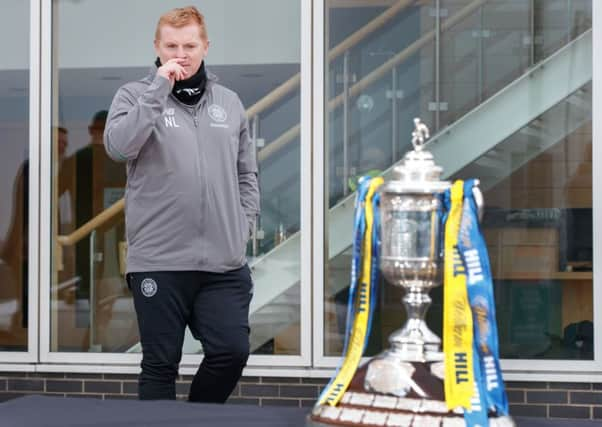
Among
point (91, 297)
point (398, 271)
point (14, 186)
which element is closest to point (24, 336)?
point (91, 297)

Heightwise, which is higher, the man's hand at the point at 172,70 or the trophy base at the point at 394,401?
the man's hand at the point at 172,70

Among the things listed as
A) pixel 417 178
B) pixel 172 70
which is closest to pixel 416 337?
pixel 417 178

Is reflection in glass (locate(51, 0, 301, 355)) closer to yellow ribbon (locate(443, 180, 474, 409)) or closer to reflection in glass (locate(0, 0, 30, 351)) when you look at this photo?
reflection in glass (locate(0, 0, 30, 351))

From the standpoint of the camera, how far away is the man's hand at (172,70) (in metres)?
2.62

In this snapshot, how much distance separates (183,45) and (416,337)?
138 centimetres

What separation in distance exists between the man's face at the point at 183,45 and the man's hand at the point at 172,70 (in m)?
0.05

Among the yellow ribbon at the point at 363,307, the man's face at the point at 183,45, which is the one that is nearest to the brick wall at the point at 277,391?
the man's face at the point at 183,45

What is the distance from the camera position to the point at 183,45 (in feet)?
8.96

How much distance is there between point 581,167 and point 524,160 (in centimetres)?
23

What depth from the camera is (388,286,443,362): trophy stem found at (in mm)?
1558

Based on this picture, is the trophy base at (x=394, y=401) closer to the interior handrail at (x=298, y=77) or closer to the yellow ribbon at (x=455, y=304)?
the yellow ribbon at (x=455, y=304)

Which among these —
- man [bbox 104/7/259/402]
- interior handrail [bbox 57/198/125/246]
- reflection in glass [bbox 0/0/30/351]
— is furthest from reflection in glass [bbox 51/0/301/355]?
man [bbox 104/7/259/402]

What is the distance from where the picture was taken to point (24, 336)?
464 cm

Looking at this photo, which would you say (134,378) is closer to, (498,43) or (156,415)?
(498,43)
